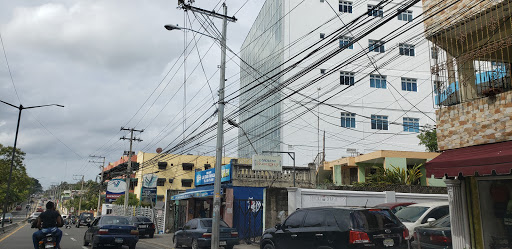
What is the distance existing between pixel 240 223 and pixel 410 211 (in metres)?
11.0

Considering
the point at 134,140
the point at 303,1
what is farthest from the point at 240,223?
the point at 303,1

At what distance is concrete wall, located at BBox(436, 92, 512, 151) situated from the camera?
9.31 m

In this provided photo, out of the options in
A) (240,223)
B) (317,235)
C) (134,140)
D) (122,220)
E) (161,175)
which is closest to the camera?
(317,235)

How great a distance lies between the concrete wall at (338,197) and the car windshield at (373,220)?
8.68 meters

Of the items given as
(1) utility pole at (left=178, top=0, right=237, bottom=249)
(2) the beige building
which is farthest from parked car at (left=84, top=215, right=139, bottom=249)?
(2) the beige building

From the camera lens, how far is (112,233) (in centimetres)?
1531

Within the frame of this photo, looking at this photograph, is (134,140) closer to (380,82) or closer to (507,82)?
(380,82)

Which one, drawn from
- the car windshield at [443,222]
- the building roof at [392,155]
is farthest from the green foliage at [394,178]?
the car windshield at [443,222]

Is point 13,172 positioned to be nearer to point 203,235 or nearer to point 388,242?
point 203,235

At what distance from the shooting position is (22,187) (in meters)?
50.6

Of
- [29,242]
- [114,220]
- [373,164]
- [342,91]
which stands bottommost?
[29,242]

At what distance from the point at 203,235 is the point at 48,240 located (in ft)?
23.5

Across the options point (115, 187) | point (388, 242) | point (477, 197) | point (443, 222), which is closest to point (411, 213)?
point (443, 222)

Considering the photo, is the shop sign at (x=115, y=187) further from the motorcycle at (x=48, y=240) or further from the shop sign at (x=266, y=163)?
the motorcycle at (x=48, y=240)
